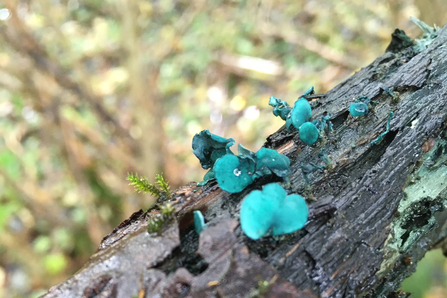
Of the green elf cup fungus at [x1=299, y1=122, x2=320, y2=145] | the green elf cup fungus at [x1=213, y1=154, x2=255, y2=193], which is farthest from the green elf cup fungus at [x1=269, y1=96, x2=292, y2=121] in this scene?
the green elf cup fungus at [x1=213, y1=154, x2=255, y2=193]

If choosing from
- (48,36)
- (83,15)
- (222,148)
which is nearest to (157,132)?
(48,36)

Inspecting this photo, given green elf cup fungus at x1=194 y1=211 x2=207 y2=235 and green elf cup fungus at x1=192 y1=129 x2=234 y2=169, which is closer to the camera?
green elf cup fungus at x1=194 y1=211 x2=207 y2=235

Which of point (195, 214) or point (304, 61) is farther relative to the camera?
point (304, 61)

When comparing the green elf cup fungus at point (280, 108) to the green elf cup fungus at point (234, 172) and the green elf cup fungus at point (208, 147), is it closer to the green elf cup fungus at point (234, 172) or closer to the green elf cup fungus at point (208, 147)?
the green elf cup fungus at point (208, 147)

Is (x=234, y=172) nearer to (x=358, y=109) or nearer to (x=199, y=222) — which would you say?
(x=199, y=222)

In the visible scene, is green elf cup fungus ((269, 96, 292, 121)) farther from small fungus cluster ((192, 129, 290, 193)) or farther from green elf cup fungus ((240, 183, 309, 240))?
green elf cup fungus ((240, 183, 309, 240))

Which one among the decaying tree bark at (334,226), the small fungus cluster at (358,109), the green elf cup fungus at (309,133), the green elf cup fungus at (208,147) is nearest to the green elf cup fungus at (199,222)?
the decaying tree bark at (334,226)

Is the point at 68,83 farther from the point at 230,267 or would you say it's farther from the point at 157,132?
the point at 230,267
